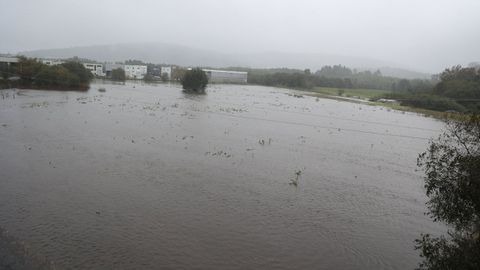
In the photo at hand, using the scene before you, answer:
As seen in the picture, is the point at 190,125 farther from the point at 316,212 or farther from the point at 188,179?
the point at 316,212

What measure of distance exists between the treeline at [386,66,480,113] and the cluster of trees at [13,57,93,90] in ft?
227

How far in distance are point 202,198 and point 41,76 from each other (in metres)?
60.7

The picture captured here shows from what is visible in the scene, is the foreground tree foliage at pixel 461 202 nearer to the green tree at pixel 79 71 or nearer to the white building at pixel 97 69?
the green tree at pixel 79 71

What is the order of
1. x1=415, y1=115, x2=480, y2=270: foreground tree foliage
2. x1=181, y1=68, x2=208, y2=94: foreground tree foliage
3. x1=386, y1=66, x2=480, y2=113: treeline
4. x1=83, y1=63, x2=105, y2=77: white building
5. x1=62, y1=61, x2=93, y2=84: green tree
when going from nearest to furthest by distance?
x1=415, y1=115, x2=480, y2=270: foreground tree foliage, x1=386, y1=66, x2=480, y2=113: treeline, x1=62, y1=61, x2=93, y2=84: green tree, x1=181, y1=68, x2=208, y2=94: foreground tree foliage, x1=83, y1=63, x2=105, y2=77: white building

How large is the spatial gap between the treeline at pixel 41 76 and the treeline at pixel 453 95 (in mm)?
69323

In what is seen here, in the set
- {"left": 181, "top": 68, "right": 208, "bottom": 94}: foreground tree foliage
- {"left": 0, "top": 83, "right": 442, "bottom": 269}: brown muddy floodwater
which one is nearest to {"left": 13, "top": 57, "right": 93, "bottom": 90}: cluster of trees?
{"left": 181, "top": 68, "right": 208, "bottom": 94}: foreground tree foliage

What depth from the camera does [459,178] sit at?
9469mm

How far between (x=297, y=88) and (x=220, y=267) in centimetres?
12308

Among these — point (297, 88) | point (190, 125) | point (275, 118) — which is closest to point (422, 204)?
point (190, 125)

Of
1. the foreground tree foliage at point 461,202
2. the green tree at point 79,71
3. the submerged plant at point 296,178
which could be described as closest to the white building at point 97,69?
the green tree at point 79,71

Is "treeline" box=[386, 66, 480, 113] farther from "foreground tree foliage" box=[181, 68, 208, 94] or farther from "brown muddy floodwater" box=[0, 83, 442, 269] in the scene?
"foreground tree foliage" box=[181, 68, 208, 94]

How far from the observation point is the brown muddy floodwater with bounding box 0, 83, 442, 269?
12672mm

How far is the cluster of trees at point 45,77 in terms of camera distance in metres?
65.1

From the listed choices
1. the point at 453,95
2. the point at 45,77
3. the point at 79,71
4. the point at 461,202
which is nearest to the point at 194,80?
the point at 79,71
